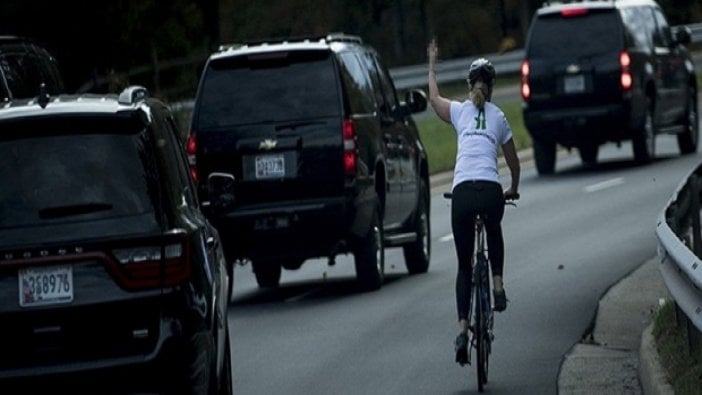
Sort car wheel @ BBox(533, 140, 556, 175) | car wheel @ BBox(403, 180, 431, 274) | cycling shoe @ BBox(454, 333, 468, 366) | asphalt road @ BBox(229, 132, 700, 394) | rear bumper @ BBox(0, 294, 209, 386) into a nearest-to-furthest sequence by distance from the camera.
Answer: rear bumper @ BBox(0, 294, 209, 386), cycling shoe @ BBox(454, 333, 468, 366), asphalt road @ BBox(229, 132, 700, 394), car wheel @ BBox(403, 180, 431, 274), car wheel @ BBox(533, 140, 556, 175)

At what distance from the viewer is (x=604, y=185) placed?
29.5m

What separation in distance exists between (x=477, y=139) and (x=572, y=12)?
18.5 metres

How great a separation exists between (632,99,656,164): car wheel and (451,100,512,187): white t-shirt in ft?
60.9

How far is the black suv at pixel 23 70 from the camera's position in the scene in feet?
50.6

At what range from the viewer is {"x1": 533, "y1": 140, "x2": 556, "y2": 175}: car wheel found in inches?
1264

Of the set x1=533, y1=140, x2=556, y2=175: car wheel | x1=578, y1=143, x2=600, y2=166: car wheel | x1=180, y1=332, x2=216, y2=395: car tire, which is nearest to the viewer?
x1=180, y1=332, x2=216, y2=395: car tire

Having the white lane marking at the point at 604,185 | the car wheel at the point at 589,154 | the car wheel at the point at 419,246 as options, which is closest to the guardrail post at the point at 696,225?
the car wheel at the point at 419,246

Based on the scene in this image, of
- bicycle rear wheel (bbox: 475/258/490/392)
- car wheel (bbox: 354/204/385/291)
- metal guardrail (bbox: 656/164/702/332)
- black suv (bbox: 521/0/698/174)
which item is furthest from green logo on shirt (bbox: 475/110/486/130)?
black suv (bbox: 521/0/698/174)

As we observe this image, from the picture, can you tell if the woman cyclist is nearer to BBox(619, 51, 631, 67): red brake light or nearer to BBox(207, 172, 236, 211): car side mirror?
BBox(207, 172, 236, 211): car side mirror

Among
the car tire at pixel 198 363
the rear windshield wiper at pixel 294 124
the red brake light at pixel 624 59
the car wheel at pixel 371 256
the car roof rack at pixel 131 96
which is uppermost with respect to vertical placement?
the car roof rack at pixel 131 96

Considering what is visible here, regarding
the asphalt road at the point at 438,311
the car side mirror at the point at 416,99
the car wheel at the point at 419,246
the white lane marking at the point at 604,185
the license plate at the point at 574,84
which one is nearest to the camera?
the asphalt road at the point at 438,311

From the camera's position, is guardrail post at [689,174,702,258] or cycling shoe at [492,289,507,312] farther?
cycling shoe at [492,289,507,312]

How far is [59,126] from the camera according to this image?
1001 cm

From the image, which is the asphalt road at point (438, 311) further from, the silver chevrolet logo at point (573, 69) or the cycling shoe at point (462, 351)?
the silver chevrolet logo at point (573, 69)
